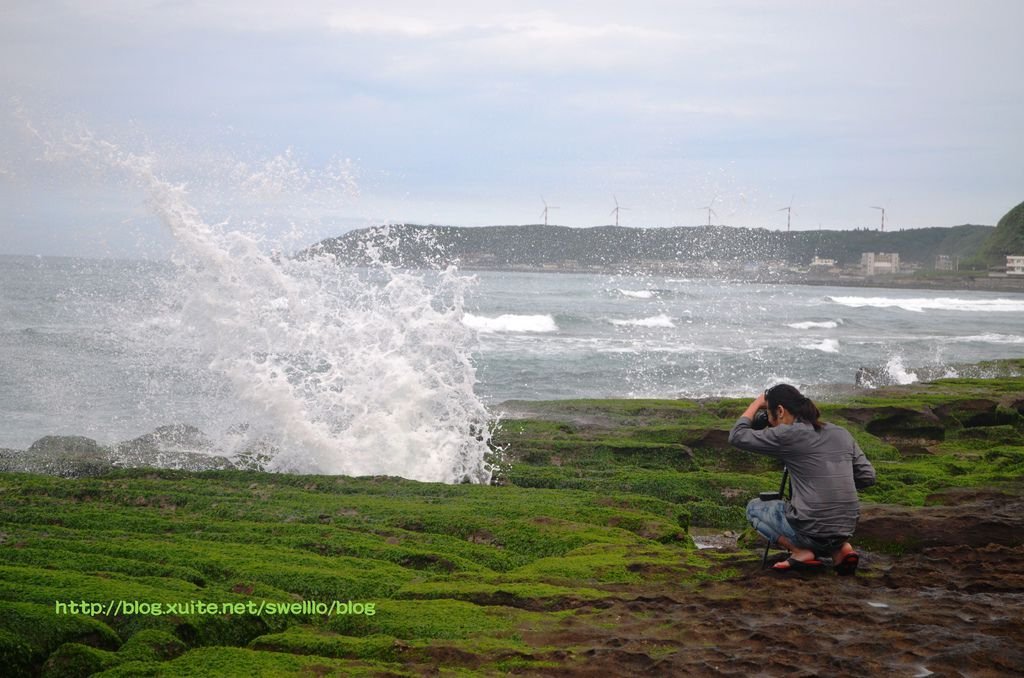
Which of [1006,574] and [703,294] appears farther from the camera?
[703,294]

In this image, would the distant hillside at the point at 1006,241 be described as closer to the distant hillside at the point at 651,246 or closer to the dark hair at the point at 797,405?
the distant hillside at the point at 651,246

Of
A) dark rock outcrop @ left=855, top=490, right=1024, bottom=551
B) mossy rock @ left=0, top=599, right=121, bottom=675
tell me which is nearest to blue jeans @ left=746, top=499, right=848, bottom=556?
dark rock outcrop @ left=855, top=490, right=1024, bottom=551

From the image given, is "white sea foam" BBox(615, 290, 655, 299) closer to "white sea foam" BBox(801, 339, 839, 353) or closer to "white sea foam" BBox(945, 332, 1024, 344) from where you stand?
"white sea foam" BBox(945, 332, 1024, 344)

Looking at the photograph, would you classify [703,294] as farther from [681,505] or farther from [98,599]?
[98,599]

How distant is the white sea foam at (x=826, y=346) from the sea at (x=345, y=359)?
26 centimetres

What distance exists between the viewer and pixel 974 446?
14133 mm

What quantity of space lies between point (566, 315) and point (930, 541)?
1786 inches

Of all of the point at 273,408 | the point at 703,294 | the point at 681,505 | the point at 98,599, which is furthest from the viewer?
the point at 703,294

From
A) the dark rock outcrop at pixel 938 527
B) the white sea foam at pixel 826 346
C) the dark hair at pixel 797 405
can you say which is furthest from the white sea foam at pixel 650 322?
the dark hair at pixel 797 405

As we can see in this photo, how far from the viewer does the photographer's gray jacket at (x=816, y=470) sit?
6.50 meters

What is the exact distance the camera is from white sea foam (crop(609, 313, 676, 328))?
162 feet

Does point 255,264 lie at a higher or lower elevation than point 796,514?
higher

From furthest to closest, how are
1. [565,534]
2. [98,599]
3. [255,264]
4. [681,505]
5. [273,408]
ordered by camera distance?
[255,264]
[273,408]
[681,505]
[565,534]
[98,599]

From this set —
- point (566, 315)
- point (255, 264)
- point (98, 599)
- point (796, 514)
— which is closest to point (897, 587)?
point (796, 514)
